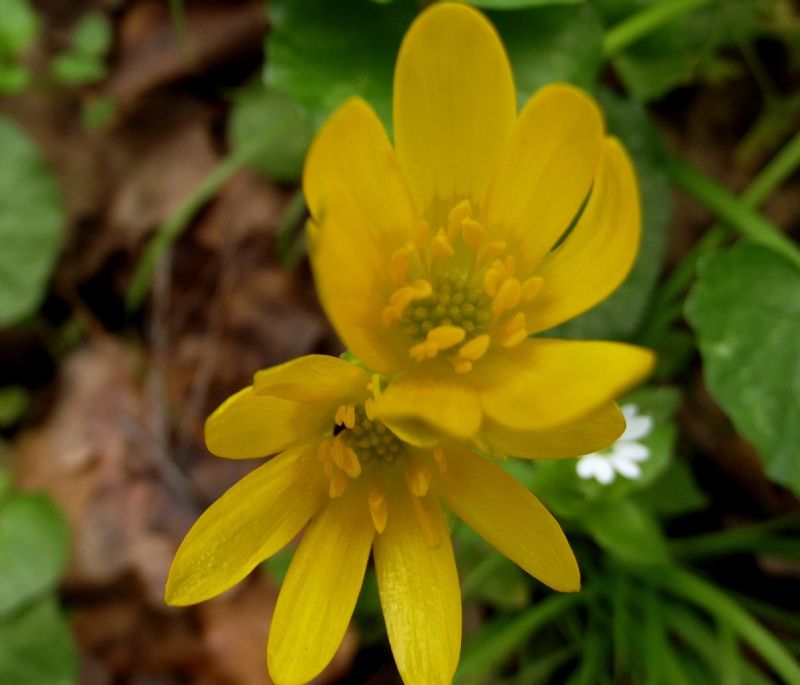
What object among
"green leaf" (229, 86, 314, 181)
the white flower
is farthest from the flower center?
"green leaf" (229, 86, 314, 181)

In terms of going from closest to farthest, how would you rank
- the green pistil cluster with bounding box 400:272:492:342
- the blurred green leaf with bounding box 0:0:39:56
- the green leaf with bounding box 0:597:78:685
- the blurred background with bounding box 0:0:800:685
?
the green pistil cluster with bounding box 400:272:492:342 < the blurred background with bounding box 0:0:800:685 < the green leaf with bounding box 0:597:78:685 < the blurred green leaf with bounding box 0:0:39:56

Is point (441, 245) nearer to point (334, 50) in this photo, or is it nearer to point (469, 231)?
point (469, 231)

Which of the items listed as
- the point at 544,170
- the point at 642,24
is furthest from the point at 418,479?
the point at 642,24

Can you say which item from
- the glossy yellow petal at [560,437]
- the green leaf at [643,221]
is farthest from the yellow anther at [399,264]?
the green leaf at [643,221]

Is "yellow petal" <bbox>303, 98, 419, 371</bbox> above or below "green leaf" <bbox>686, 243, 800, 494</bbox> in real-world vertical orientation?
above

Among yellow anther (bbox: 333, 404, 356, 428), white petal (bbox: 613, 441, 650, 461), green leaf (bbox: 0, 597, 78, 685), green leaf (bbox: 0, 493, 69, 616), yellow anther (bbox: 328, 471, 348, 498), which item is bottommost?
green leaf (bbox: 0, 597, 78, 685)

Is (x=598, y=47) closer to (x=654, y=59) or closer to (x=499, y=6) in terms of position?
(x=499, y=6)

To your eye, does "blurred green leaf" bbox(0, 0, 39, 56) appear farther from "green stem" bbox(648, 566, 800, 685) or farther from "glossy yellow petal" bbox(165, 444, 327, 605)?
"green stem" bbox(648, 566, 800, 685)
